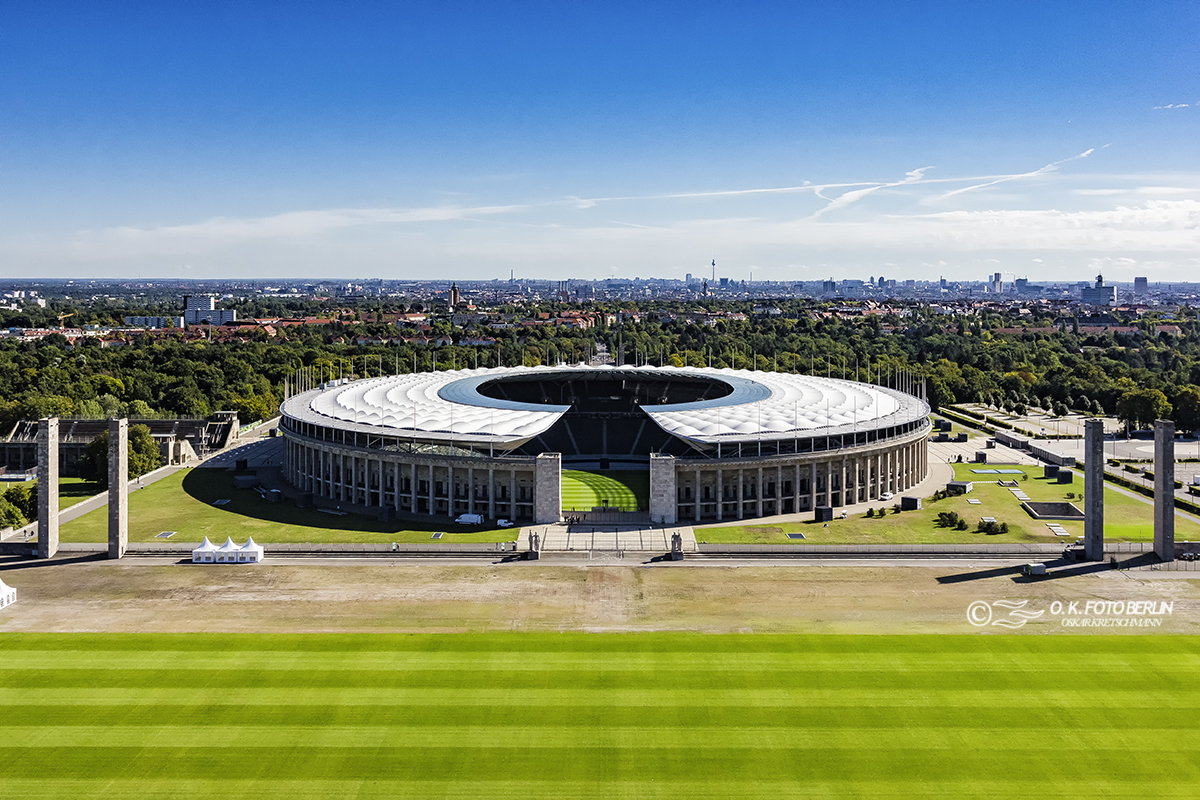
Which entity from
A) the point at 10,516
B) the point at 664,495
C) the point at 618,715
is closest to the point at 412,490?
the point at 664,495

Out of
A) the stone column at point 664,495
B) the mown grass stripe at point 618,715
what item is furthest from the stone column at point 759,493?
the mown grass stripe at point 618,715

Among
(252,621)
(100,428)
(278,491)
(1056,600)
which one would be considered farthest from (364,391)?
(1056,600)

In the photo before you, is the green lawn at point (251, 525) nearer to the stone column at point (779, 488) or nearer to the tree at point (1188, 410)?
the stone column at point (779, 488)

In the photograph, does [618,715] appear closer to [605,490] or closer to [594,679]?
[594,679]

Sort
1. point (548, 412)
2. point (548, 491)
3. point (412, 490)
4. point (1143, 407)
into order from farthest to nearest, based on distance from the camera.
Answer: point (1143, 407)
point (548, 412)
point (412, 490)
point (548, 491)

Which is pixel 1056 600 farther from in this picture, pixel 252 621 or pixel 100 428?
pixel 100 428

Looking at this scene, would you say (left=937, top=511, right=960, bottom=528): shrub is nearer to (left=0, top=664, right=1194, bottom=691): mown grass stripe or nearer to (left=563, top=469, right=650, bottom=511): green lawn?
(left=563, top=469, right=650, bottom=511): green lawn

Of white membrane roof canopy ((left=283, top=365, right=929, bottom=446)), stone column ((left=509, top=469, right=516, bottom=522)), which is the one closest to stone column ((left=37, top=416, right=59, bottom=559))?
white membrane roof canopy ((left=283, top=365, right=929, bottom=446))
